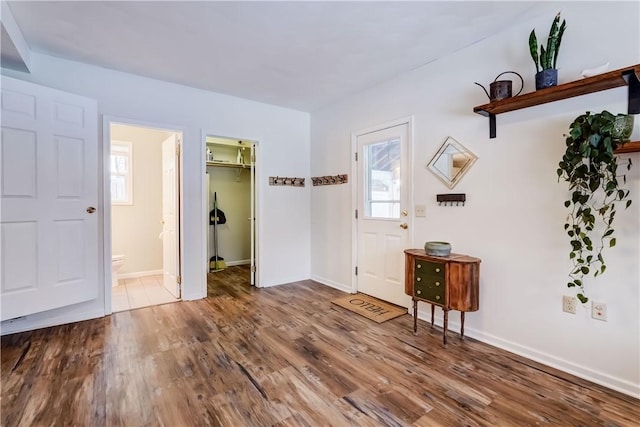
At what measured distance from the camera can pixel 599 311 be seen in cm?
192

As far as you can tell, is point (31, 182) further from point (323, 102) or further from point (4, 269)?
point (323, 102)

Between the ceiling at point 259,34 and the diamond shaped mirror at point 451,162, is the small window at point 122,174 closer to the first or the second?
the ceiling at point 259,34

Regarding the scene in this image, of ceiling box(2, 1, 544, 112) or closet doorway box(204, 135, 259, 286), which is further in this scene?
closet doorway box(204, 135, 259, 286)

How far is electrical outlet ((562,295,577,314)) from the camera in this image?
2023mm

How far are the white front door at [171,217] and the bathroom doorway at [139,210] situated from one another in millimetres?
13

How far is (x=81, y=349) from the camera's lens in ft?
7.68

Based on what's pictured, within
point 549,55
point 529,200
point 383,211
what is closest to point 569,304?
point 529,200

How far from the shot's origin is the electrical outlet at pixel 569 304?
202 centimetres

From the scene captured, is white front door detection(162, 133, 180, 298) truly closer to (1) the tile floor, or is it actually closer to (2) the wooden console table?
(1) the tile floor

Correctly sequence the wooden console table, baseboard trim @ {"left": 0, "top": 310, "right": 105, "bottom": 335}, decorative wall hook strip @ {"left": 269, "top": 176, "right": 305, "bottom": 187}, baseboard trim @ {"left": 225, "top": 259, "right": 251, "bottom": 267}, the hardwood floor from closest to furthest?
the hardwood floor → the wooden console table → baseboard trim @ {"left": 0, "top": 310, "right": 105, "bottom": 335} → decorative wall hook strip @ {"left": 269, "top": 176, "right": 305, "bottom": 187} → baseboard trim @ {"left": 225, "top": 259, "right": 251, "bottom": 267}

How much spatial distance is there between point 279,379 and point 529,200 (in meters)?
2.19

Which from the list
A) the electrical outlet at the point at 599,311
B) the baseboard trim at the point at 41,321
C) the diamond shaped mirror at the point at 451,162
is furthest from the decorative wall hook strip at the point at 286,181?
the electrical outlet at the point at 599,311

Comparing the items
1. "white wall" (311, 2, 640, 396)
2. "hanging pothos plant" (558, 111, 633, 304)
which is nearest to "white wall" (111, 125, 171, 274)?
"white wall" (311, 2, 640, 396)

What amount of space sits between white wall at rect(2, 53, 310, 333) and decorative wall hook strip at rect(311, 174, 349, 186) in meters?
0.22
